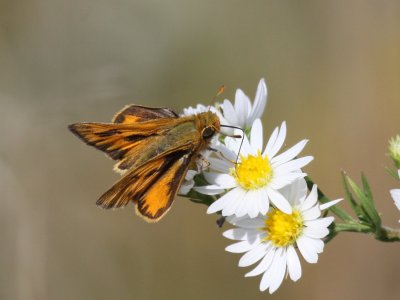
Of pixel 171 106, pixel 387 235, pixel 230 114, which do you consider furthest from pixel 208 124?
pixel 171 106

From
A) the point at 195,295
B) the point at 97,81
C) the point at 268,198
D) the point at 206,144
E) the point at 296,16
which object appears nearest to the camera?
the point at 268,198

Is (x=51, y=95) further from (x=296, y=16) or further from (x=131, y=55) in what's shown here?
(x=296, y=16)

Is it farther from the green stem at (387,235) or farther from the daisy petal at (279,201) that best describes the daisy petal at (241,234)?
the green stem at (387,235)

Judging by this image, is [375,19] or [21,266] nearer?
[21,266]

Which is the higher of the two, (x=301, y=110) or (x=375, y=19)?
(x=375, y=19)

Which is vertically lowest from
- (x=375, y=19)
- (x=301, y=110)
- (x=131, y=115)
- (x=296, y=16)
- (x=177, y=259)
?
(x=177, y=259)

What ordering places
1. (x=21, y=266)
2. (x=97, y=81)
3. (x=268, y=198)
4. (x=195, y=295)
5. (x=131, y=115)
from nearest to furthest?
(x=268, y=198) < (x=131, y=115) < (x=21, y=266) < (x=195, y=295) < (x=97, y=81)

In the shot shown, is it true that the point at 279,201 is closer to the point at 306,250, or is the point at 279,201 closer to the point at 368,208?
the point at 306,250

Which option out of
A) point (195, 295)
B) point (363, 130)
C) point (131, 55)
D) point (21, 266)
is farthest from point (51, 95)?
point (363, 130)
